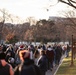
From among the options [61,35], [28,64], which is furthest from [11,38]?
[28,64]

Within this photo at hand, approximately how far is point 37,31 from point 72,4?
63.2m

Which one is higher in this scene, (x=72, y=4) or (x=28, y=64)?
(x=72, y=4)

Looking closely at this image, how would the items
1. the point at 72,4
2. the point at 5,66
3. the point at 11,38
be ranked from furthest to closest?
1. the point at 11,38
2. the point at 72,4
3. the point at 5,66

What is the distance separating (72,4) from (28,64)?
1606 centimetres

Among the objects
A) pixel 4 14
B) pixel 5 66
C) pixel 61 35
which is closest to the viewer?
pixel 5 66

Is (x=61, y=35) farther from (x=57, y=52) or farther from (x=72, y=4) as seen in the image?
(x=72, y=4)

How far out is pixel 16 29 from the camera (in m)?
88.8

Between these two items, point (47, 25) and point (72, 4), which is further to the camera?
point (47, 25)

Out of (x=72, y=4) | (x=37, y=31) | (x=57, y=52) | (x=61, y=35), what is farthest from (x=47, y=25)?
(x=72, y=4)

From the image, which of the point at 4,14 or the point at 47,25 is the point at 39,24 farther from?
the point at 4,14

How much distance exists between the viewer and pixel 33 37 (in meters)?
90.4

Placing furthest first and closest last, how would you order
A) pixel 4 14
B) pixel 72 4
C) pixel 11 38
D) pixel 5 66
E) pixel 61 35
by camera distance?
pixel 61 35 → pixel 11 38 → pixel 4 14 → pixel 72 4 → pixel 5 66

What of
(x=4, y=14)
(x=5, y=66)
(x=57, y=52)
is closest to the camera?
(x=5, y=66)

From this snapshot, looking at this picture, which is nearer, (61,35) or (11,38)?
(11,38)
